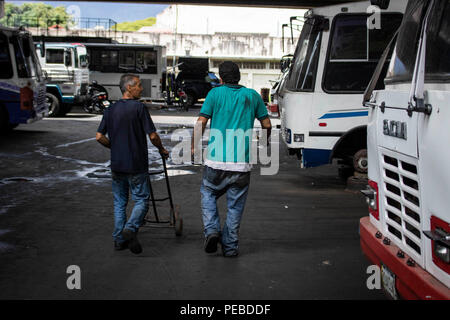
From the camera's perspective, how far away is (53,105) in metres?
23.0

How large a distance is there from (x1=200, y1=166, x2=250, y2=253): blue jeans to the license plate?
6.16 feet

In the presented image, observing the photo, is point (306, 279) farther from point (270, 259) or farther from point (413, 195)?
point (413, 195)

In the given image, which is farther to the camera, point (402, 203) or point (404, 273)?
point (402, 203)

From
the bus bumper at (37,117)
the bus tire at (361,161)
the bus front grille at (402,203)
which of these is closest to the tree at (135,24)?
the bus bumper at (37,117)

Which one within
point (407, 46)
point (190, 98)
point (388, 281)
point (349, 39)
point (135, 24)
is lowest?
point (388, 281)

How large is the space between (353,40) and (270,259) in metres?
5.12

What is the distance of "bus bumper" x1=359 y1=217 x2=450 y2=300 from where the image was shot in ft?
10.6

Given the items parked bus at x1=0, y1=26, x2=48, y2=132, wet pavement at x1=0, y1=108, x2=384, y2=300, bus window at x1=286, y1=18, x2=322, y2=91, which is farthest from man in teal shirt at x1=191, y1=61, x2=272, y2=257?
parked bus at x1=0, y1=26, x2=48, y2=132

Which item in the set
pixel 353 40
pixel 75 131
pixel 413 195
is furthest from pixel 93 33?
pixel 413 195

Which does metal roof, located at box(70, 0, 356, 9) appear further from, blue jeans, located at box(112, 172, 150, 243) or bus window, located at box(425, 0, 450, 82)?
bus window, located at box(425, 0, 450, 82)

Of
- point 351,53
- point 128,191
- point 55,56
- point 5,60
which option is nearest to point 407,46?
point 128,191

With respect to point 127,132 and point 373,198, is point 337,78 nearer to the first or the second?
point 127,132

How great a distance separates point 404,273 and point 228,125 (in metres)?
2.50

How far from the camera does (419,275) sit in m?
3.39
